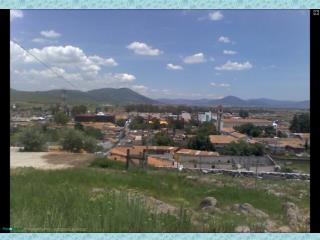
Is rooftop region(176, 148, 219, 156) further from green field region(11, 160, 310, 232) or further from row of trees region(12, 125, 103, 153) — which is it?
row of trees region(12, 125, 103, 153)

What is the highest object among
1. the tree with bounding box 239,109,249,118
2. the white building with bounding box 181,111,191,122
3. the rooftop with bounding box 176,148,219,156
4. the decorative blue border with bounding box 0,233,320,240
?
the tree with bounding box 239,109,249,118

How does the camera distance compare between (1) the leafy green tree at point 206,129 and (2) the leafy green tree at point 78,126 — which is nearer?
(1) the leafy green tree at point 206,129

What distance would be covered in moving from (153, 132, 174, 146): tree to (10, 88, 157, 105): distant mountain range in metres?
0.48

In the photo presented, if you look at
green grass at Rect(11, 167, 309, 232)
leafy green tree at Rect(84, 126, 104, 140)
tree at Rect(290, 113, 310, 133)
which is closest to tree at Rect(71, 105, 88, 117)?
leafy green tree at Rect(84, 126, 104, 140)

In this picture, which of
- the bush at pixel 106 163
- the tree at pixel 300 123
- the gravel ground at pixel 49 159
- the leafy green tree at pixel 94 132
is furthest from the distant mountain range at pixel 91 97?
the tree at pixel 300 123

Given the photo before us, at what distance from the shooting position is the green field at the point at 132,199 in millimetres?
3605

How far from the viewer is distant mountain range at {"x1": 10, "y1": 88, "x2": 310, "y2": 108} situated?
4.04m

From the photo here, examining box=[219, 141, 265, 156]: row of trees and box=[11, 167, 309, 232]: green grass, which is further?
box=[219, 141, 265, 156]: row of trees

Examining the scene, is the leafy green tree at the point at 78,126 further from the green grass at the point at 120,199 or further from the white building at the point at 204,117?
the white building at the point at 204,117

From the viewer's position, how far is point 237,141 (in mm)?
4371

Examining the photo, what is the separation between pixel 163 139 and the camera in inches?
179

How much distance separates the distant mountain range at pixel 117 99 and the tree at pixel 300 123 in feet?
0.46

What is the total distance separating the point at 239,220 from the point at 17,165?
255 cm
